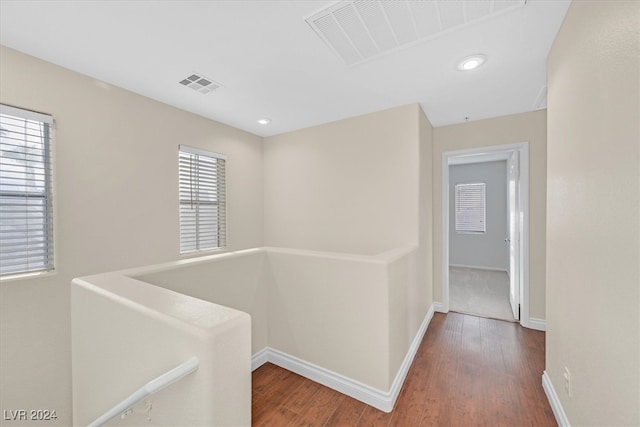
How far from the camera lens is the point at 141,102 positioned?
255 cm

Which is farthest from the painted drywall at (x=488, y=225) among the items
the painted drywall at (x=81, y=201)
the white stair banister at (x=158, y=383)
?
Result: the white stair banister at (x=158, y=383)

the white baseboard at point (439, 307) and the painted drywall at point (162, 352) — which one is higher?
the painted drywall at point (162, 352)

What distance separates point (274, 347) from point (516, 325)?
286 cm

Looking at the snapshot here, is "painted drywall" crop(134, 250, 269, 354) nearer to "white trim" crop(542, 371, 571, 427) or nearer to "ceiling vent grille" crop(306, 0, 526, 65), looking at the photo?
"ceiling vent grille" crop(306, 0, 526, 65)

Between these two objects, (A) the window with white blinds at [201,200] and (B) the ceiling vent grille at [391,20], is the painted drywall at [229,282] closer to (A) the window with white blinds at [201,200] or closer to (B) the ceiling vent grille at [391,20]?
A: (A) the window with white blinds at [201,200]

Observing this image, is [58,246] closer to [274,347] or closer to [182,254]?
[182,254]

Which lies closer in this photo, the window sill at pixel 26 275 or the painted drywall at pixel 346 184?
the window sill at pixel 26 275

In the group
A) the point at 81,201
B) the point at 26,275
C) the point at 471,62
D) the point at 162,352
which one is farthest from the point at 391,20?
the point at 26,275

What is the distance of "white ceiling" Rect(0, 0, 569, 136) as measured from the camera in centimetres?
153

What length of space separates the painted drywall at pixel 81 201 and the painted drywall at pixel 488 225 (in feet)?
19.3

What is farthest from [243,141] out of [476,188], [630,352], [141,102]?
[476,188]

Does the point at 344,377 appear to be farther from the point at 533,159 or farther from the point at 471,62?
the point at 533,159

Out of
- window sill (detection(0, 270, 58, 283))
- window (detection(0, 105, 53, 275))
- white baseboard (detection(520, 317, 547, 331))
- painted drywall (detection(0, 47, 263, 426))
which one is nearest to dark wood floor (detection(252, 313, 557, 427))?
white baseboard (detection(520, 317, 547, 331))

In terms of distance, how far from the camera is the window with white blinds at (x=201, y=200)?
118 inches
